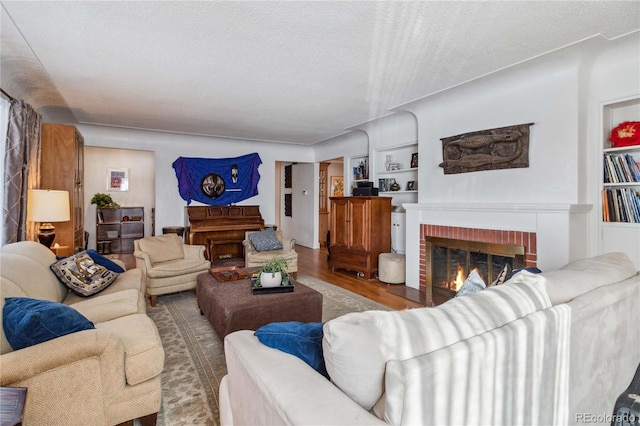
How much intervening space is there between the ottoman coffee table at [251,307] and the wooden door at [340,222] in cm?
234

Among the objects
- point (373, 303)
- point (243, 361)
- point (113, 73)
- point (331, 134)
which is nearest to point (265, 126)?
point (331, 134)

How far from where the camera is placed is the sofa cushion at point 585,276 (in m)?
1.33

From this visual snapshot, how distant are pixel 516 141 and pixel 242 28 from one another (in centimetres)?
276

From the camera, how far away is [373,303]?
12.2 ft

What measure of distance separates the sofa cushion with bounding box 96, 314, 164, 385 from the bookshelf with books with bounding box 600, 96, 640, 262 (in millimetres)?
3653

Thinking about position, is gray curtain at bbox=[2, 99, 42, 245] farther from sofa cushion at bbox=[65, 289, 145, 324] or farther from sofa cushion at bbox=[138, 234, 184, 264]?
sofa cushion at bbox=[65, 289, 145, 324]

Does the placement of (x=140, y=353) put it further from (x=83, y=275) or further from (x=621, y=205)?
(x=621, y=205)

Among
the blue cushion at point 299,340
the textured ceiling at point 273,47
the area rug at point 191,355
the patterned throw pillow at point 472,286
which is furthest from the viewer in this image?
the textured ceiling at point 273,47

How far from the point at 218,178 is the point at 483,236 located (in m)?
5.03

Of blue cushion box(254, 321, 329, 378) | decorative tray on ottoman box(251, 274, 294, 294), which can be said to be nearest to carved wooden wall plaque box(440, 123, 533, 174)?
decorative tray on ottoman box(251, 274, 294, 294)

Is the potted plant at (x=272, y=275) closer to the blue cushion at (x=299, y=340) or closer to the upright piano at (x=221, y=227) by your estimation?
the blue cushion at (x=299, y=340)

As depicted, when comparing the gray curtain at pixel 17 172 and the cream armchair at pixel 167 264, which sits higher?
the gray curtain at pixel 17 172

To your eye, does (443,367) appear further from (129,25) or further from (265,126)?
(265,126)

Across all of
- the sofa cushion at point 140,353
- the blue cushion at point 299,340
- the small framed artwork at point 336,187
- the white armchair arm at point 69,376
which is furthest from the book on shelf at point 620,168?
the small framed artwork at point 336,187
